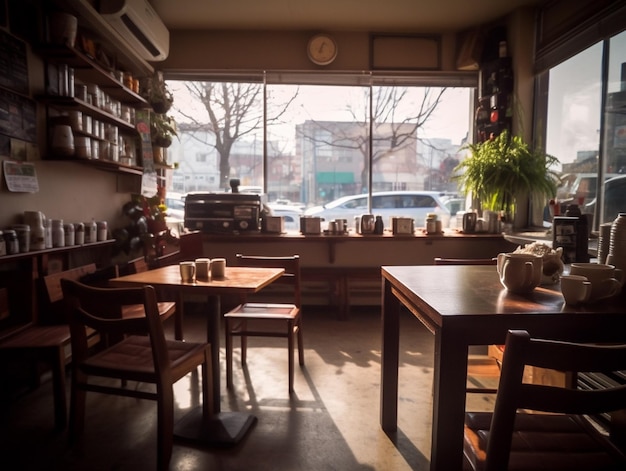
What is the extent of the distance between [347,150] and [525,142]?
1.74m

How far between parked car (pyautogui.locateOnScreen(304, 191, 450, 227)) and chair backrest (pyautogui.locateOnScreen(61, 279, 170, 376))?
304 cm

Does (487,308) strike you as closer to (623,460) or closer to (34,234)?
(623,460)

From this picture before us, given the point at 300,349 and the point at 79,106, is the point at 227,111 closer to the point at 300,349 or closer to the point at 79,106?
the point at 79,106

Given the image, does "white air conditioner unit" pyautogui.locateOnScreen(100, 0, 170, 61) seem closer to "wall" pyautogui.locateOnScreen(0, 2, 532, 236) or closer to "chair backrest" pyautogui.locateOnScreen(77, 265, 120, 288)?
"wall" pyautogui.locateOnScreen(0, 2, 532, 236)

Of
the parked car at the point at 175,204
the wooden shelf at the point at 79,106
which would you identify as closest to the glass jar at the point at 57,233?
the wooden shelf at the point at 79,106

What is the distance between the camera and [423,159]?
457cm

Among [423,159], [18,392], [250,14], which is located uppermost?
[250,14]

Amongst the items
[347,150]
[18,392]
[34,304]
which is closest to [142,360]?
[34,304]

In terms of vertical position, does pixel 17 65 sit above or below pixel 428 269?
above

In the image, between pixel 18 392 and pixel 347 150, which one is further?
pixel 347 150

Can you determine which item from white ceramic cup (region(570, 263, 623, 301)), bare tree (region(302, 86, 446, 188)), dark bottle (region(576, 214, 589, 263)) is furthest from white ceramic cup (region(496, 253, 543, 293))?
bare tree (region(302, 86, 446, 188))

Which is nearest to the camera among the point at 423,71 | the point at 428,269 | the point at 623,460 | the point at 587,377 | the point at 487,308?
the point at 623,460

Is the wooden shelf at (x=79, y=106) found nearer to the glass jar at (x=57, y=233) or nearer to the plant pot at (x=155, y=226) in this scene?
the glass jar at (x=57, y=233)

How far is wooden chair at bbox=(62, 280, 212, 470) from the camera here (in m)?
1.59
